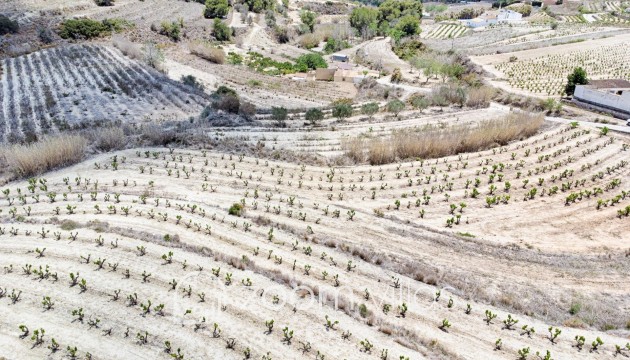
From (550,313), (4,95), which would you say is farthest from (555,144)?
(4,95)

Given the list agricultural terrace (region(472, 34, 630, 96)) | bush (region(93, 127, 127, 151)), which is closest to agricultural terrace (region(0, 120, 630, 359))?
bush (region(93, 127, 127, 151))

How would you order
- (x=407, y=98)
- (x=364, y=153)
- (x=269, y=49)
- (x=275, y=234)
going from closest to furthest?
(x=275, y=234) < (x=364, y=153) < (x=407, y=98) < (x=269, y=49)

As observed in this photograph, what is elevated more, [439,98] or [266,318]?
[439,98]

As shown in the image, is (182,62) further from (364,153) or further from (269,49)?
(364,153)

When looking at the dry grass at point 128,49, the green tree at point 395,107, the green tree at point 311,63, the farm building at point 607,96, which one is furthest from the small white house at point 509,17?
the green tree at point 395,107

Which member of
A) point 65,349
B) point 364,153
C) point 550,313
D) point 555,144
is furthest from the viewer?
point 555,144

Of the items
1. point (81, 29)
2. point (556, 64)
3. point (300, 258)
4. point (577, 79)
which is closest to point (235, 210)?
point (300, 258)

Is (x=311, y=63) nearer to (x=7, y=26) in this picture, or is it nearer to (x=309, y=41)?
(x=309, y=41)
